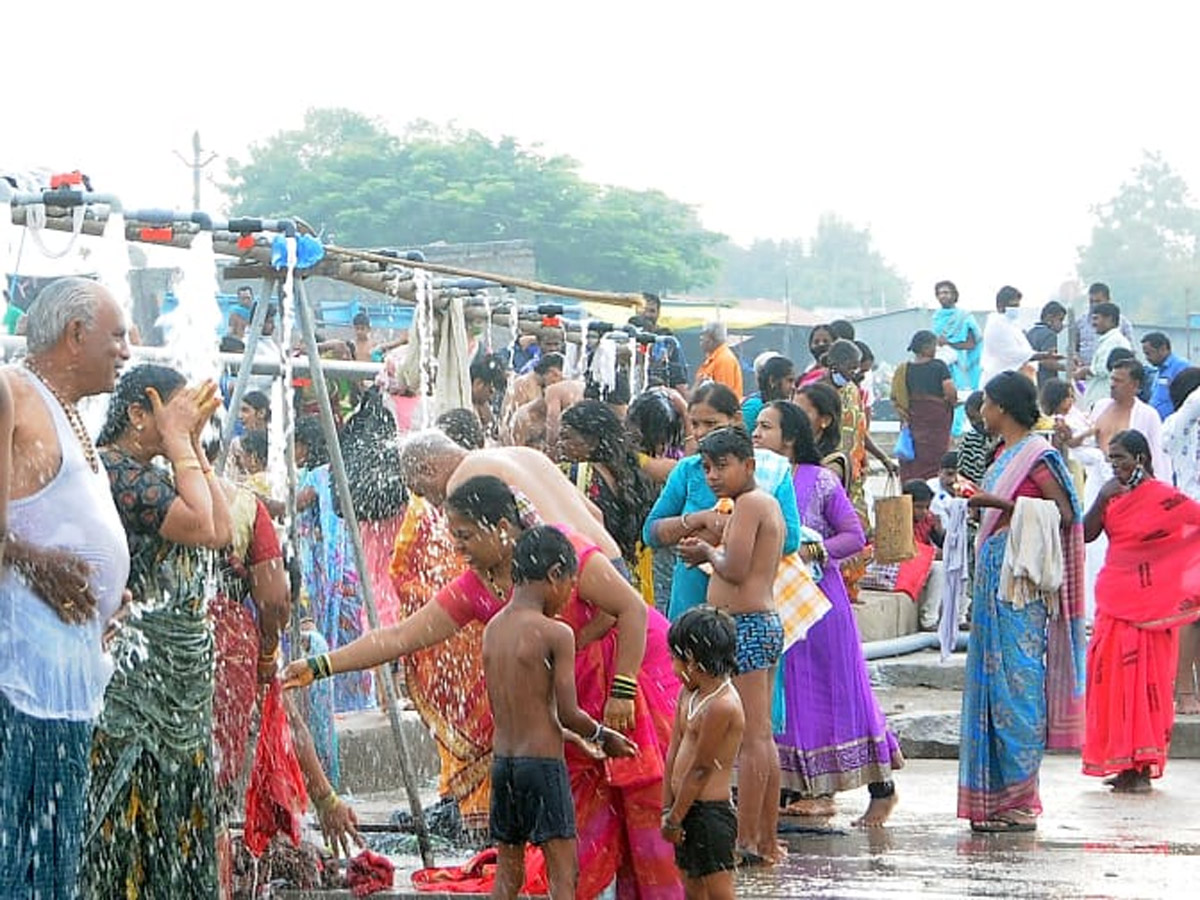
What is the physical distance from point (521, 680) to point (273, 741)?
4.26 ft

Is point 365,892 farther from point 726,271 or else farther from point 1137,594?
point 726,271

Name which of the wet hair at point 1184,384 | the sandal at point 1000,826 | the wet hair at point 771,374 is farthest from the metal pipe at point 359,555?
the wet hair at point 1184,384

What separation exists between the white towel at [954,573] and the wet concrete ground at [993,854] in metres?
2.74

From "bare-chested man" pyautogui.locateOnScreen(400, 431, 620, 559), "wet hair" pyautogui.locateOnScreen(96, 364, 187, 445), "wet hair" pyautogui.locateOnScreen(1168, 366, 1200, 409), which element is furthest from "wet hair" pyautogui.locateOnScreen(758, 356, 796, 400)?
"wet hair" pyautogui.locateOnScreen(96, 364, 187, 445)

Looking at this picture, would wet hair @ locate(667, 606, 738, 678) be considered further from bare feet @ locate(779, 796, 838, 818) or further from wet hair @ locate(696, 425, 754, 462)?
bare feet @ locate(779, 796, 838, 818)

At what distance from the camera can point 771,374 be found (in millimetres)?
12258

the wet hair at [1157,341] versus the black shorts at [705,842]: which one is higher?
the wet hair at [1157,341]

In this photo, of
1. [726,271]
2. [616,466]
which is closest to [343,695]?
[616,466]

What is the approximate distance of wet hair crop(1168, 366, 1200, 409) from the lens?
1497cm

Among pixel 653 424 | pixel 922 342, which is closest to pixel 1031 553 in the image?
pixel 653 424

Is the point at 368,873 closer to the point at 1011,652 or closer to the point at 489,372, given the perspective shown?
the point at 1011,652

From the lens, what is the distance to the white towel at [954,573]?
13.3 metres

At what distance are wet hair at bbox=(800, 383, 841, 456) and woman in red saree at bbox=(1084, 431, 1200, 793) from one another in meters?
1.68

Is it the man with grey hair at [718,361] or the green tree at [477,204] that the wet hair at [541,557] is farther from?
the green tree at [477,204]
